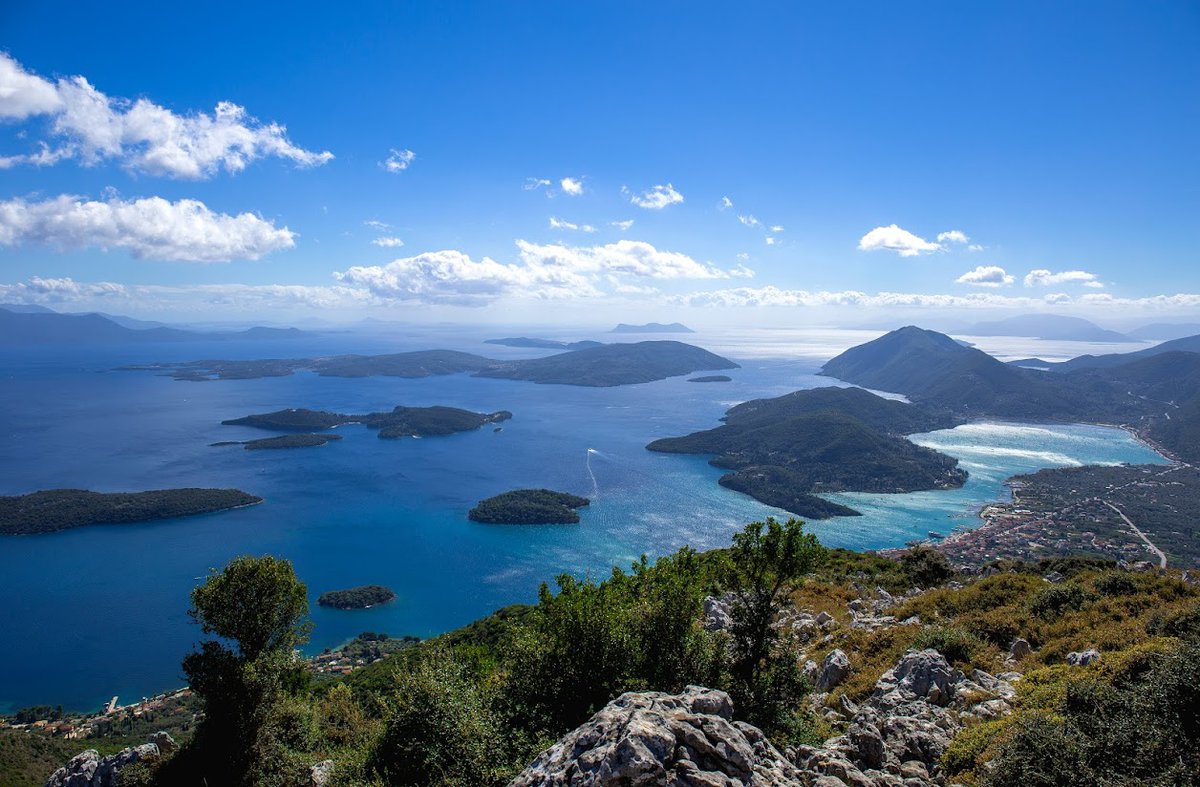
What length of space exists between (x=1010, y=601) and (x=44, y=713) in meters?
63.6

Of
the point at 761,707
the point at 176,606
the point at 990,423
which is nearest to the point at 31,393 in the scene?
the point at 176,606

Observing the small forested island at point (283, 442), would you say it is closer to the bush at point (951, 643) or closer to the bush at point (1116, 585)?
the bush at point (951, 643)

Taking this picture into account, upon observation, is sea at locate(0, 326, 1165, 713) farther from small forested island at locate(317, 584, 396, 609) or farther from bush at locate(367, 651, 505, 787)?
bush at locate(367, 651, 505, 787)

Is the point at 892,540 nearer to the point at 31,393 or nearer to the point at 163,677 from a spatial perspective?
the point at 163,677

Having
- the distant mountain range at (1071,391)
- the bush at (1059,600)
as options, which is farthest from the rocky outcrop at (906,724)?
the distant mountain range at (1071,391)

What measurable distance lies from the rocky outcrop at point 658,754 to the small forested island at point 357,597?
61008 mm

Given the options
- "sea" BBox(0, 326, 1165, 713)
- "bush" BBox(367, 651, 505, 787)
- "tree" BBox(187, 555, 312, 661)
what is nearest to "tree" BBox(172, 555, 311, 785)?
"tree" BBox(187, 555, 312, 661)

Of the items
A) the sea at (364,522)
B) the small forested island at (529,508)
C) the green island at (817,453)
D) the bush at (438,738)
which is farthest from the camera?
the green island at (817,453)

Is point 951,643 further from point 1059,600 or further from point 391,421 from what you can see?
point 391,421

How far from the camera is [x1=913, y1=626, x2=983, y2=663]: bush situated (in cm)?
1444

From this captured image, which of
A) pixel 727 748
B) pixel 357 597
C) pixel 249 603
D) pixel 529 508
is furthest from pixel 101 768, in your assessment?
pixel 529 508

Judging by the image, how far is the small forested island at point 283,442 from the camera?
12275 cm

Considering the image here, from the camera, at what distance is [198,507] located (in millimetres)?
84750

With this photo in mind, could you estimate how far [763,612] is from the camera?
42.3 feet
